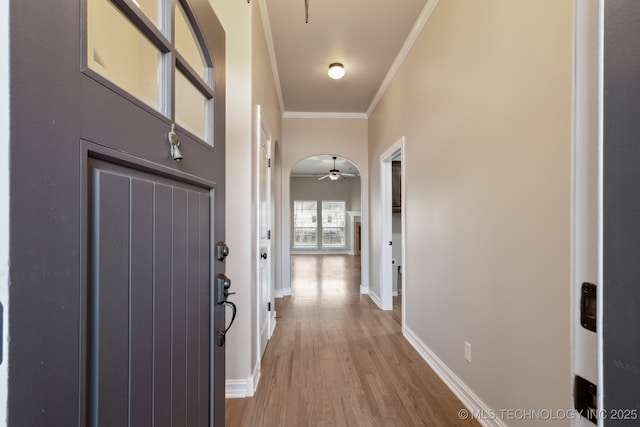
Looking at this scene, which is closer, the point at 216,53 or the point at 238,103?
the point at 216,53

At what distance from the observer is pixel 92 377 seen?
0.53 metres

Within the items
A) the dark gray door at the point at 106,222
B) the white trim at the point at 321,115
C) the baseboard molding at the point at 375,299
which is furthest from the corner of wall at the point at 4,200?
A: the white trim at the point at 321,115

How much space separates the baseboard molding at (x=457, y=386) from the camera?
1777mm

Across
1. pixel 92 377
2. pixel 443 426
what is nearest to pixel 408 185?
pixel 443 426

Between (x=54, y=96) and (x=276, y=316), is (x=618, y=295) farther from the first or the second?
(x=276, y=316)

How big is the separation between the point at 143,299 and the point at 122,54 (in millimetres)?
532

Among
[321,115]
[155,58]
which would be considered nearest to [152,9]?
[155,58]

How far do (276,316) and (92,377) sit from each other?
3497 millimetres

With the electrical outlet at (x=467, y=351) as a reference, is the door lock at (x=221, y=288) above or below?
above

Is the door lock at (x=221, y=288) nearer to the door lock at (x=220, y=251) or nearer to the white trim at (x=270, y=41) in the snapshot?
the door lock at (x=220, y=251)

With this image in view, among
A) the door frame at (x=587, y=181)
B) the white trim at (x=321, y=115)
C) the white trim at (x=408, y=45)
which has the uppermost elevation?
the white trim at (x=408, y=45)

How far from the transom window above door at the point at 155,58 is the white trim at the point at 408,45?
2.30m

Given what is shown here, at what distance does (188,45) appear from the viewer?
0.93 meters

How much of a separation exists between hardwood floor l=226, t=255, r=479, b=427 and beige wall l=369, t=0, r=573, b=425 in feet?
0.95
